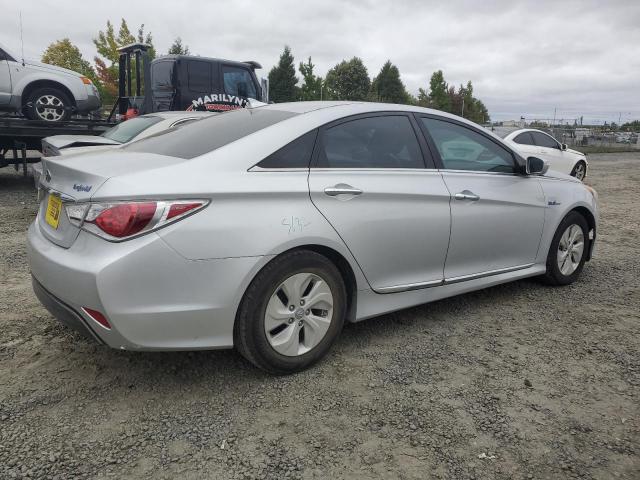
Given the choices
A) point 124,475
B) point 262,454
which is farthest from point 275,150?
point 124,475

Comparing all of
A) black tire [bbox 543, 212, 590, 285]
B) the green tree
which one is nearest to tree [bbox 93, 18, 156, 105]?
the green tree

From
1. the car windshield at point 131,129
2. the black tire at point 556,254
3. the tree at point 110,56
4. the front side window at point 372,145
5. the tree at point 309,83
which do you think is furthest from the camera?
the tree at point 309,83

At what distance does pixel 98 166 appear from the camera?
8.90 feet

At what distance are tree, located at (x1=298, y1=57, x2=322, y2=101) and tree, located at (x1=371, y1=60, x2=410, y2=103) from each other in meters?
9.73

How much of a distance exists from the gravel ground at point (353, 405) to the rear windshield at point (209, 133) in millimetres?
1182

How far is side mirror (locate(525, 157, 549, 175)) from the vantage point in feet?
13.6

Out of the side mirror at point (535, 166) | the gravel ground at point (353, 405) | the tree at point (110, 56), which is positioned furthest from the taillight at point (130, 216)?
the tree at point (110, 56)

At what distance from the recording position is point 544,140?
1317cm

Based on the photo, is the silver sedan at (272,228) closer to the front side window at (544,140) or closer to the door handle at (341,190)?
the door handle at (341,190)

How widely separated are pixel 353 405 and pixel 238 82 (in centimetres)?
915

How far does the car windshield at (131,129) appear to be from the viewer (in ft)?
22.6

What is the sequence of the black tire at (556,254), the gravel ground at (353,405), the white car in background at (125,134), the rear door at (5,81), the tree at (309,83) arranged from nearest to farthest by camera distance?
the gravel ground at (353,405), the black tire at (556,254), the white car in background at (125,134), the rear door at (5,81), the tree at (309,83)

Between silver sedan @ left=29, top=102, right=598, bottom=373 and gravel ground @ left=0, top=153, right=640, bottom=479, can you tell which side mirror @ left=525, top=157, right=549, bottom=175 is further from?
gravel ground @ left=0, top=153, right=640, bottom=479

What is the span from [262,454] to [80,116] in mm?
9128
